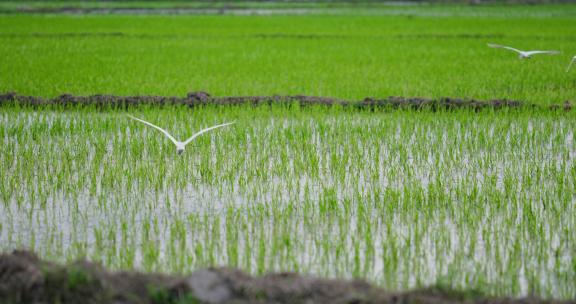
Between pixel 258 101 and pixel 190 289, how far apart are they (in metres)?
5.30

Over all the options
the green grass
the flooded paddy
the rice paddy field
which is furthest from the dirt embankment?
the green grass

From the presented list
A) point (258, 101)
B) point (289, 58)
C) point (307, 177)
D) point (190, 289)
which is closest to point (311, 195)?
point (307, 177)

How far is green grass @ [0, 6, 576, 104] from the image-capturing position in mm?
8938

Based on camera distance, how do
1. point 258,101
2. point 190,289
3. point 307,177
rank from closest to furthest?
point 190,289 → point 307,177 → point 258,101

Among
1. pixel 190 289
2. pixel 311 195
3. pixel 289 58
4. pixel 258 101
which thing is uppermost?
pixel 289 58

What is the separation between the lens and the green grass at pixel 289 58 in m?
8.94

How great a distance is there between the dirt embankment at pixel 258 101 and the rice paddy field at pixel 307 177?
0.18m

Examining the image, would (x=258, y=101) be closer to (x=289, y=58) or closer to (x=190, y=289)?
(x=289, y=58)

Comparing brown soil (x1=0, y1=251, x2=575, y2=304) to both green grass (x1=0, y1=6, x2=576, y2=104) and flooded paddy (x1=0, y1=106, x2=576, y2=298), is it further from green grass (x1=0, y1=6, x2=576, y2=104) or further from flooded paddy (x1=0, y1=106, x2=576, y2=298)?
green grass (x1=0, y1=6, x2=576, y2=104)

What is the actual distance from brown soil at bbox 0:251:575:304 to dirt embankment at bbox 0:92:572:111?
481 centimetres

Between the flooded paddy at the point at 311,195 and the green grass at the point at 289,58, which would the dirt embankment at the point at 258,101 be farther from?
the green grass at the point at 289,58

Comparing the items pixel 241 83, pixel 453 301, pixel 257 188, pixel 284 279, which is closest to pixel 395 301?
pixel 453 301

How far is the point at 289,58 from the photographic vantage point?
39.8 feet

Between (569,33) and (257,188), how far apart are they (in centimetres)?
1377
